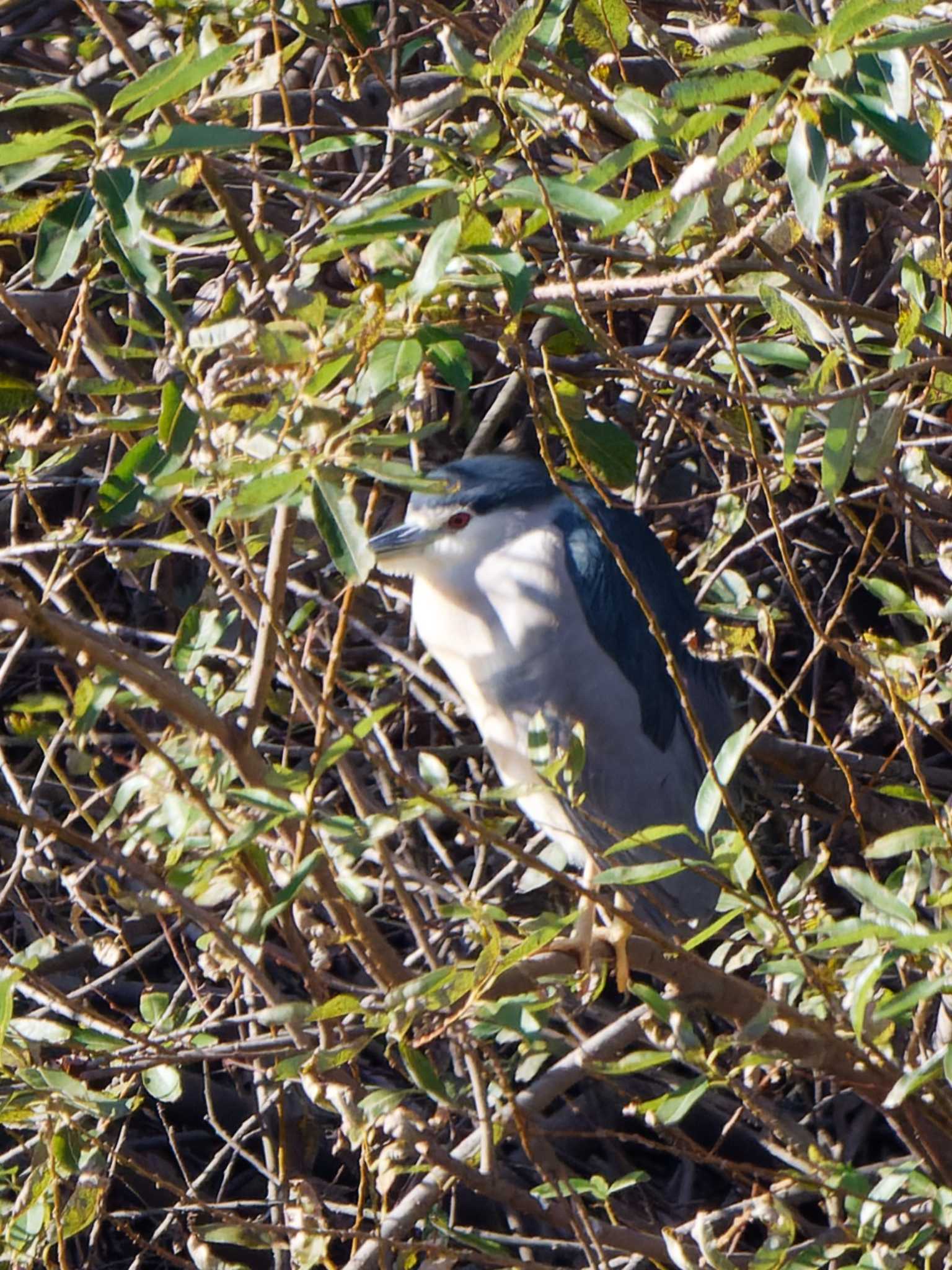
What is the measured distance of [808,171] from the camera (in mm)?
1082

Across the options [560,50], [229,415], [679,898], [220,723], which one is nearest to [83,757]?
[220,723]

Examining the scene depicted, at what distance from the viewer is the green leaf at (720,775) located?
1.45 m

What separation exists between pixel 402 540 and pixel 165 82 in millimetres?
1496

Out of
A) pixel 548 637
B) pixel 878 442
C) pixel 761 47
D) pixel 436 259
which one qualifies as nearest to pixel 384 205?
pixel 436 259

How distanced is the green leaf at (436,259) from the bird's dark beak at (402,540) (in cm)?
136

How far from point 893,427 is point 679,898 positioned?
1.66 meters

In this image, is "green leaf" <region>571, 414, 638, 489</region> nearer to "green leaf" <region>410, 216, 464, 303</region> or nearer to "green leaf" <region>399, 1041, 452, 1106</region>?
"green leaf" <region>410, 216, 464, 303</region>

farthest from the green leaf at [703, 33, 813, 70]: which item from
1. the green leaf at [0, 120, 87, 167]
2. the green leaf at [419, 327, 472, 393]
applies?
the green leaf at [0, 120, 87, 167]

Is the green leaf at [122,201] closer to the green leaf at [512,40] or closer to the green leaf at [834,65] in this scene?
the green leaf at [512,40]

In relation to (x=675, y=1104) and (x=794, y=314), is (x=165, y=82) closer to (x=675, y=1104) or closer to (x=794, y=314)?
(x=794, y=314)

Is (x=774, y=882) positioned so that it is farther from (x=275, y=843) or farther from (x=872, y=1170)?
(x=275, y=843)

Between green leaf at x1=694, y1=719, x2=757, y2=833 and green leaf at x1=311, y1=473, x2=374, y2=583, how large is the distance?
0.48 m

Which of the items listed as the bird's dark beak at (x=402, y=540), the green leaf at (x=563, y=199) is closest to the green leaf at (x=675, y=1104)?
the green leaf at (x=563, y=199)

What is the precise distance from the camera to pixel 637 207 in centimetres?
118
